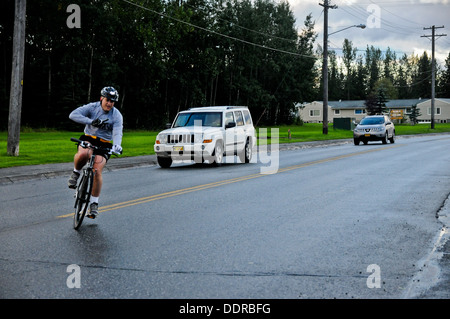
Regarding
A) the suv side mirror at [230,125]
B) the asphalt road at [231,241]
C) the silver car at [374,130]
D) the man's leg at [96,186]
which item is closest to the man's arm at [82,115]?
the man's leg at [96,186]

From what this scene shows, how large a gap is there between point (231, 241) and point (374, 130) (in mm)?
28171

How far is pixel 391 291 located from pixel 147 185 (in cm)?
916

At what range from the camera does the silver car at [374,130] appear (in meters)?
33.8

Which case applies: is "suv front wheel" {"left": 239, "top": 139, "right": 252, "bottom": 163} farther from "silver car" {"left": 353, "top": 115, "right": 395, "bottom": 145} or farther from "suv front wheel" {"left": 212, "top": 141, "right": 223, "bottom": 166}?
"silver car" {"left": 353, "top": 115, "right": 395, "bottom": 145}

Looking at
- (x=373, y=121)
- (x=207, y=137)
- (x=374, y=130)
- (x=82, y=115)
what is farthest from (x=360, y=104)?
(x=82, y=115)

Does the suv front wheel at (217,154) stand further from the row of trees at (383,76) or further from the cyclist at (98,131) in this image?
the row of trees at (383,76)

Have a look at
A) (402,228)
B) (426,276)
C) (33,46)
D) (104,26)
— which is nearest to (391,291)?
(426,276)

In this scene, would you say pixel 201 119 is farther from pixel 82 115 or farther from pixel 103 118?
pixel 82 115

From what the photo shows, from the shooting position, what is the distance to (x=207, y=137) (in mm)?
18172

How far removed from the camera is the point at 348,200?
35.9ft

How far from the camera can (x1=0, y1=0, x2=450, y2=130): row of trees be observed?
51188mm

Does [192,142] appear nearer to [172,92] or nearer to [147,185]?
[147,185]

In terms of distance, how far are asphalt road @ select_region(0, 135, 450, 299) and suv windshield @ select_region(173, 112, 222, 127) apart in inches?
218

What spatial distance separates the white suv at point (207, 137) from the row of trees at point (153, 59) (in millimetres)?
17530
